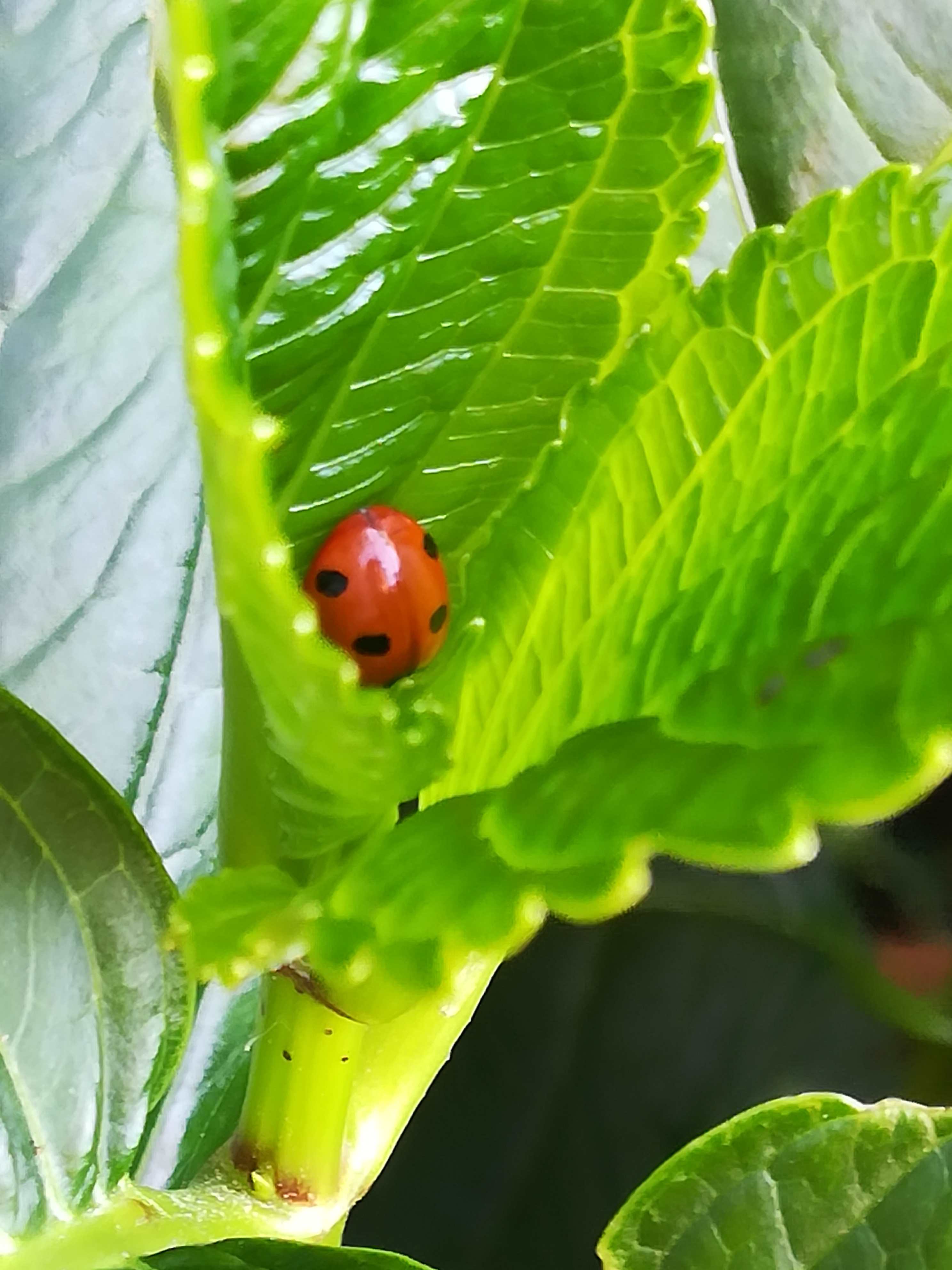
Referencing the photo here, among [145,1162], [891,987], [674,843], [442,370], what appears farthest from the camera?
[891,987]

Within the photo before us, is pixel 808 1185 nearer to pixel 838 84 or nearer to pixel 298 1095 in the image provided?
pixel 298 1095

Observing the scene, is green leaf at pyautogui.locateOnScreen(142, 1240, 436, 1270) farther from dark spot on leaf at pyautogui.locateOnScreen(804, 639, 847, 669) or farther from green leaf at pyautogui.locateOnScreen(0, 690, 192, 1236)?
dark spot on leaf at pyautogui.locateOnScreen(804, 639, 847, 669)

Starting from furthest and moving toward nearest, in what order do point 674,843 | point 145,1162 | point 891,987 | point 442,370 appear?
point 891,987 → point 145,1162 → point 442,370 → point 674,843

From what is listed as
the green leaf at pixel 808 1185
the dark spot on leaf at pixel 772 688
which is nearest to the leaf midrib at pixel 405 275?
the dark spot on leaf at pixel 772 688

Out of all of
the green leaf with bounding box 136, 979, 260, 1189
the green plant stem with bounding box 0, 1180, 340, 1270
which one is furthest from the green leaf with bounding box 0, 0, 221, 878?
the green plant stem with bounding box 0, 1180, 340, 1270

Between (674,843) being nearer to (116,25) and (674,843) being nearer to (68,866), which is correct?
(68,866)

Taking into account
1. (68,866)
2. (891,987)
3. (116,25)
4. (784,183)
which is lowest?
(891,987)

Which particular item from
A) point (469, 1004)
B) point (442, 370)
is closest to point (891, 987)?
point (469, 1004)
